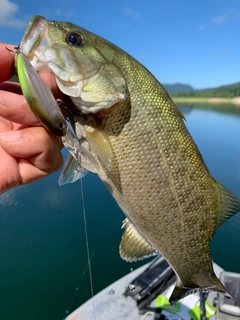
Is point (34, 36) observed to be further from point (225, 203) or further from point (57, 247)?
point (57, 247)

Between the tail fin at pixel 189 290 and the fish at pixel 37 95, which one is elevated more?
the fish at pixel 37 95

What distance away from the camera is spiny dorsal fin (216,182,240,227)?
2.21 m

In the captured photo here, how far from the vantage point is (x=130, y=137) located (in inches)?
74.2

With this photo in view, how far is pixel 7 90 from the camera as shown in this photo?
2029 mm

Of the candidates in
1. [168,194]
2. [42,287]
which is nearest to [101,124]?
[168,194]

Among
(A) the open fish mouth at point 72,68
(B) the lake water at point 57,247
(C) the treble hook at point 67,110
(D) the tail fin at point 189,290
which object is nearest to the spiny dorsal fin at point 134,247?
(D) the tail fin at point 189,290

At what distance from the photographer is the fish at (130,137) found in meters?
1.78

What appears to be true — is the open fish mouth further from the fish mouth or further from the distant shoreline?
the distant shoreline

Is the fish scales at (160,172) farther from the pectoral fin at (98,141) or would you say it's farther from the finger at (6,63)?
the finger at (6,63)

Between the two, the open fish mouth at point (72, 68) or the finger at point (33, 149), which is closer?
the open fish mouth at point (72, 68)

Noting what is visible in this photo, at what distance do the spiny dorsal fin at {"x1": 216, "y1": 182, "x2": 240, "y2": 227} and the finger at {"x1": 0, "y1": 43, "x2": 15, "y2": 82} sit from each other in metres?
1.69

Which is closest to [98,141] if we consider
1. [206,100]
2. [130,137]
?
[130,137]

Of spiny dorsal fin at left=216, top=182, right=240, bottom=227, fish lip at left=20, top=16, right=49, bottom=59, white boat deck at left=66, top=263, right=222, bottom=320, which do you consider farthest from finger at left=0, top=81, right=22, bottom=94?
white boat deck at left=66, top=263, right=222, bottom=320

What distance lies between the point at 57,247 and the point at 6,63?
11335mm
